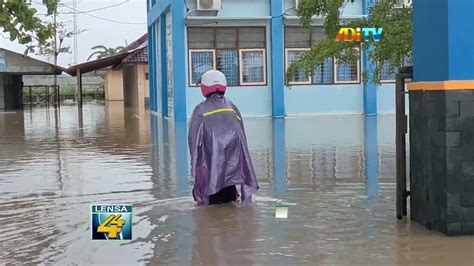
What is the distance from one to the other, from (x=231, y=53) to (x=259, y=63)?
3.88 feet

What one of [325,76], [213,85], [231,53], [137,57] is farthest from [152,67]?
[213,85]

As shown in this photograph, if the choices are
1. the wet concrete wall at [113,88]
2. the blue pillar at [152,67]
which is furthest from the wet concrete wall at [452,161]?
the wet concrete wall at [113,88]

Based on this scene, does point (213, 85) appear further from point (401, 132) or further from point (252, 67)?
point (252, 67)

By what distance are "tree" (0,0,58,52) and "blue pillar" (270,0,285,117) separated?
20.7 metres

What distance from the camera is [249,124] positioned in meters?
23.4

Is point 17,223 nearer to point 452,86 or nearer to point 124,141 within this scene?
point 452,86

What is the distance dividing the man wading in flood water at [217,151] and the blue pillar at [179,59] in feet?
60.2

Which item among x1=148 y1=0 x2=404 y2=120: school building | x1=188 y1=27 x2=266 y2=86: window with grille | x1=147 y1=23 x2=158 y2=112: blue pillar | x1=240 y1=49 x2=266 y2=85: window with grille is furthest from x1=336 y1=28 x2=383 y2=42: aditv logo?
x1=147 y1=23 x2=158 y2=112: blue pillar

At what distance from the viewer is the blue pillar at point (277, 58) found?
86.3 ft

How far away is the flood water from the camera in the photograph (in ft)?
18.9

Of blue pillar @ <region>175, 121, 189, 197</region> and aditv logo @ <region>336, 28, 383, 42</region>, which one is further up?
aditv logo @ <region>336, 28, 383, 42</region>

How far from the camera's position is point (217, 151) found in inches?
303

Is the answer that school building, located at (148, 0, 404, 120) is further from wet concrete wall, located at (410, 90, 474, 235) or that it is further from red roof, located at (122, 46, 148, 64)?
wet concrete wall, located at (410, 90, 474, 235)

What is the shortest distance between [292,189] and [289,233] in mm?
2705
